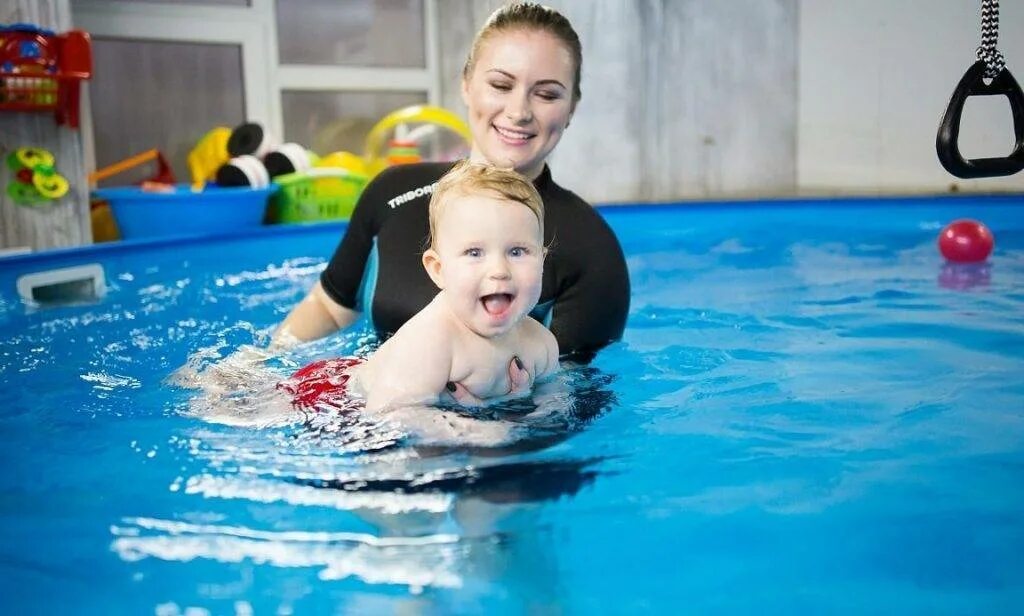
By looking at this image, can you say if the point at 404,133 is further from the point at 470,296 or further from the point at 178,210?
the point at 470,296

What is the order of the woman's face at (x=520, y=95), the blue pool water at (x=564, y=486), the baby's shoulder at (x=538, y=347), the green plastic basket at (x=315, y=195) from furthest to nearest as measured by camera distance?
the green plastic basket at (x=315, y=195) < the woman's face at (x=520, y=95) < the baby's shoulder at (x=538, y=347) < the blue pool water at (x=564, y=486)

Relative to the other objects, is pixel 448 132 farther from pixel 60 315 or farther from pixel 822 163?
pixel 60 315

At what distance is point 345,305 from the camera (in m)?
2.53

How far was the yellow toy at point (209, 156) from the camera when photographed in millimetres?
6270

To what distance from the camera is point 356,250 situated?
8.13 ft

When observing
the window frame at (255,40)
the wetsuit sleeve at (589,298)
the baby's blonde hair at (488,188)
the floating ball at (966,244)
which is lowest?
the floating ball at (966,244)

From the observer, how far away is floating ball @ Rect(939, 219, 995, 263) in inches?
178

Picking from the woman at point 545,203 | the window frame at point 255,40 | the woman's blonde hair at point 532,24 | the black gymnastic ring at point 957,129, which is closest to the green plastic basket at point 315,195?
the window frame at point 255,40

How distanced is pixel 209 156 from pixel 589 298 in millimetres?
4702

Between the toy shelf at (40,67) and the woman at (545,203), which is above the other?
the toy shelf at (40,67)

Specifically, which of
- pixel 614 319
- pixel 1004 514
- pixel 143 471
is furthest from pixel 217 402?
pixel 1004 514

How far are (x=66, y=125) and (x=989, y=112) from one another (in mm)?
6403

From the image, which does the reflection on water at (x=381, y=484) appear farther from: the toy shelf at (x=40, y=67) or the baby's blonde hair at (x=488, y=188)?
the toy shelf at (x=40, y=67)

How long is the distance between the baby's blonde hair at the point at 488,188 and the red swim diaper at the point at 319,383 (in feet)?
1.17
